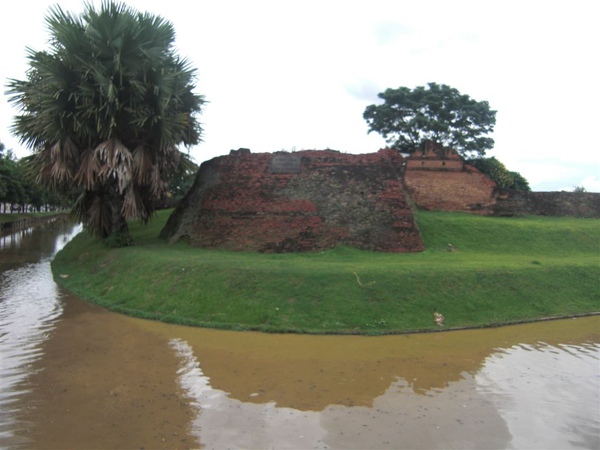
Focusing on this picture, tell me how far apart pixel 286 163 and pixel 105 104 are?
18.2 feet

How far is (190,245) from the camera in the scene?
1473 cm

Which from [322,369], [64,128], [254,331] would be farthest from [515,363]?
[64,128]

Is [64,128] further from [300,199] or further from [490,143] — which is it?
[490,143]

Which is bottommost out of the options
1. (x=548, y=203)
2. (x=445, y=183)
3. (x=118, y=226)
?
(x=118, y=226)

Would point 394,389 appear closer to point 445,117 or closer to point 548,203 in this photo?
point 548,203

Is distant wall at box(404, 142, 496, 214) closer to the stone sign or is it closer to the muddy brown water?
the stone sign

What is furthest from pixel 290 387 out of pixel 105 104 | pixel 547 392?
pixel 105 104

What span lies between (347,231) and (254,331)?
5805mm

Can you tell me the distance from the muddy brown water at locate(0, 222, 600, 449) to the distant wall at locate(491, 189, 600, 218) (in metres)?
10.7

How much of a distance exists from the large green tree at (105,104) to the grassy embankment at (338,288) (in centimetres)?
258

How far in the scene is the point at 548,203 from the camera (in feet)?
66.5

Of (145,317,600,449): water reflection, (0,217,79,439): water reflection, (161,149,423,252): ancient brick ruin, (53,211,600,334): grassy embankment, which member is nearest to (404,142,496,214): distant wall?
(161,149,423,252): ancient brick ruin

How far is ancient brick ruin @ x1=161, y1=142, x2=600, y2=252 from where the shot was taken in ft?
45.1

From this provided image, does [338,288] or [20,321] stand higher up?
[338,288]
